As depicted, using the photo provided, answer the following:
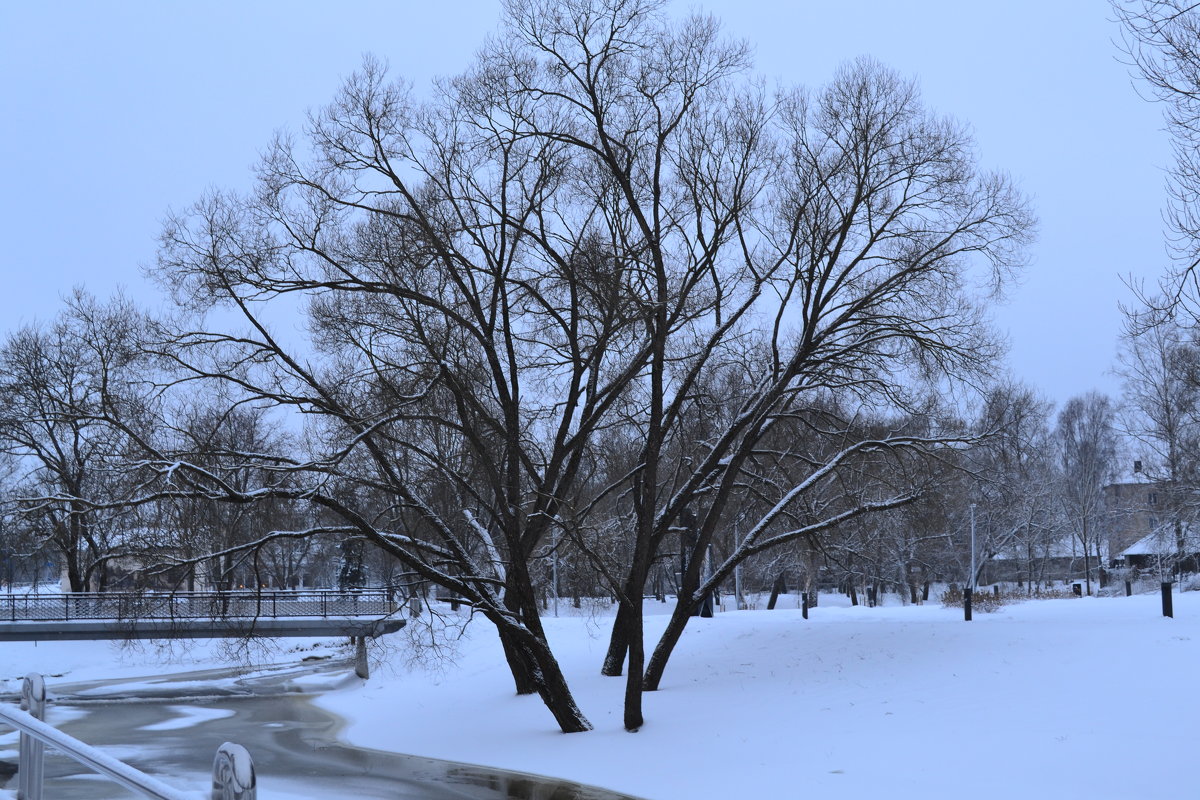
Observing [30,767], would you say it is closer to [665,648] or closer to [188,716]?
[665,648]

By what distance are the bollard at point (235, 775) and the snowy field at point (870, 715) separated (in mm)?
10384

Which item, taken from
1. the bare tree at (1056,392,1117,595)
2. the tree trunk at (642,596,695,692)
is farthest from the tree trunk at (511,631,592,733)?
the bare tree at (1056,392,1117,595)

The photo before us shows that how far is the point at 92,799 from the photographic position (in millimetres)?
9180

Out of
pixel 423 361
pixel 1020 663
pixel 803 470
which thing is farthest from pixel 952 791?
pixel 803 470

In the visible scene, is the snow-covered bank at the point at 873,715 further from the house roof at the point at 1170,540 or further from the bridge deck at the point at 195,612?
the bridge deck at the point at 195,612

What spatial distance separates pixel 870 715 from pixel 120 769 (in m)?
13.7

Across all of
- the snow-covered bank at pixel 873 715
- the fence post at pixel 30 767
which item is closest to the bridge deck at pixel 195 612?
the snow-covered bank at pixel 873 715

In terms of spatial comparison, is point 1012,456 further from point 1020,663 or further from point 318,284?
point 318,284

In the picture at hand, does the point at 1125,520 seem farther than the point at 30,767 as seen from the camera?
Yes

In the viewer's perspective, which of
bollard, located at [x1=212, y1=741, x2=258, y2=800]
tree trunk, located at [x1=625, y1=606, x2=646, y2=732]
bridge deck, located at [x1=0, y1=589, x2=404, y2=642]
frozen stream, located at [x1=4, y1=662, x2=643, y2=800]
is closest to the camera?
bollard, located at [x1=212, y1=741, x2=258, y2=800]

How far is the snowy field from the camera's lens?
1289 cm

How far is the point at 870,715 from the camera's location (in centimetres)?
1625

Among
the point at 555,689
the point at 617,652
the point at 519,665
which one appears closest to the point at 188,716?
the point at 519,665

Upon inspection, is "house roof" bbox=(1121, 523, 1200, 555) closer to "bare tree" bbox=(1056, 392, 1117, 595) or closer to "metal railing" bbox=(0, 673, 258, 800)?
"bare tree" bbox=(1056, 392, 1117, 595)
